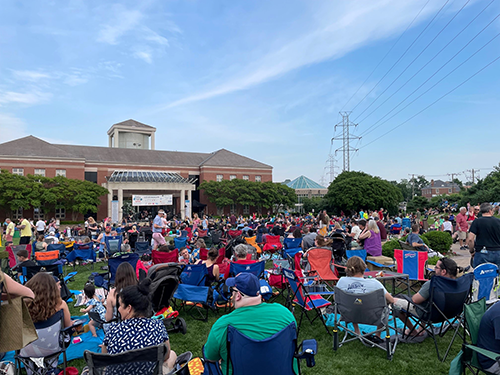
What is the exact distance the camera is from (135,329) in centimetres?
254

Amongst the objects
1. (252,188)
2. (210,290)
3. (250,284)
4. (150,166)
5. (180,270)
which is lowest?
(210,290)

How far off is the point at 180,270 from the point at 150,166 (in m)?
41.0

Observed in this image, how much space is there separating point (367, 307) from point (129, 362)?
2.63 m

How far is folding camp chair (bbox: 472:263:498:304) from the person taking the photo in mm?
4398

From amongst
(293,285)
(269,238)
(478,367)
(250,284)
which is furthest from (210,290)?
(269,238)

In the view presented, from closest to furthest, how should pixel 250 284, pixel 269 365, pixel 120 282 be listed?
pixel 269 365, pixel 250 284, pixel 120 282

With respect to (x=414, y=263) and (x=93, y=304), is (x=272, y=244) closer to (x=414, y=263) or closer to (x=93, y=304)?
(x=414, y=263)

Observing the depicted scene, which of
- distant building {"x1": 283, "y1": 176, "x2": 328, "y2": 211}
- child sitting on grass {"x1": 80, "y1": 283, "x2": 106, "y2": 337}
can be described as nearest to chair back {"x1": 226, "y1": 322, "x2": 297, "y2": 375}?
child sitting on grass {"x1": 80, "y1": 283, "x2": 106, "y2": 337}

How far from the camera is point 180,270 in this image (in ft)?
17.4

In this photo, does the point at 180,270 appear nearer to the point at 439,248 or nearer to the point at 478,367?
the point at 478,367

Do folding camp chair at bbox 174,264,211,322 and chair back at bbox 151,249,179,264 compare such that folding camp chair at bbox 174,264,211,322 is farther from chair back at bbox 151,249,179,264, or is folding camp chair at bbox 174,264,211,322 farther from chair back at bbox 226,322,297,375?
chair back at bbox 226,322,297,375

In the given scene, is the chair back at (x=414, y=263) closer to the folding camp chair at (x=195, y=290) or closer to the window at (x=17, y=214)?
the folding camp chair at (x=195, y=290)

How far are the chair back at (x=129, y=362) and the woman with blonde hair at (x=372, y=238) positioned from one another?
6526mm

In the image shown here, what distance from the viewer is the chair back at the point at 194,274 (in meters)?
5.46
